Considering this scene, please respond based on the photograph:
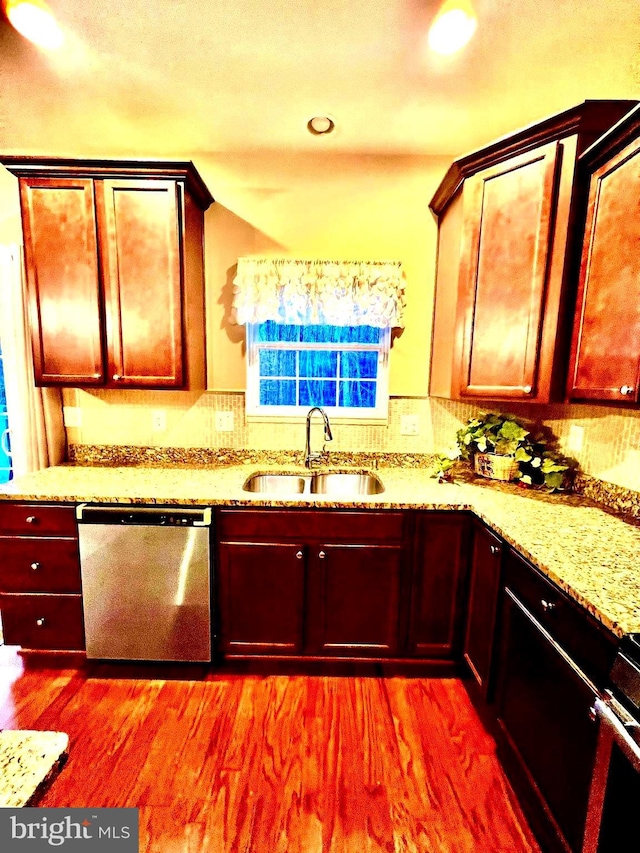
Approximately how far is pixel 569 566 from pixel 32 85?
2977 millimetres

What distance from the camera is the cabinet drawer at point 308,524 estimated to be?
178 centimetres

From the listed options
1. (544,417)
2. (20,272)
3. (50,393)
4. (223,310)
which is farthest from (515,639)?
(20,272)

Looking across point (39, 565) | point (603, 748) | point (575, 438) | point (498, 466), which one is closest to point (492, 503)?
point (498, 466)

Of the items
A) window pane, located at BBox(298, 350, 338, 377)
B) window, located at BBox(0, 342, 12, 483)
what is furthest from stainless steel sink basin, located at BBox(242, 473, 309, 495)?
window, located at BBox(0, 342, 12, 483)

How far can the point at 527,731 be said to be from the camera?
1.31 meters

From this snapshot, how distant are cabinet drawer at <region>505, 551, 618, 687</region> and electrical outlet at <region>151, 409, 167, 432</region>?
2030 mm

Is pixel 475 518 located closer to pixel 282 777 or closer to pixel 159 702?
pixel 282 777

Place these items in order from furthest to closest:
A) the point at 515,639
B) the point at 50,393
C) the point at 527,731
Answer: the point at 50,393
the point at 515,639
the point at 527,731

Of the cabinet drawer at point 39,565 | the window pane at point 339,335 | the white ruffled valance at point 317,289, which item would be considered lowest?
the cabinet drawer at point 39,565

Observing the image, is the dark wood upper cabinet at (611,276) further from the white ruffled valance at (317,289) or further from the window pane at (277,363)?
the window pane at (277,363)

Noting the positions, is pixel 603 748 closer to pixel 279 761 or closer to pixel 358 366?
pixel 279 761

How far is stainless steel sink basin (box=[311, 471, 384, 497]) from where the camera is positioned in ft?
7.26

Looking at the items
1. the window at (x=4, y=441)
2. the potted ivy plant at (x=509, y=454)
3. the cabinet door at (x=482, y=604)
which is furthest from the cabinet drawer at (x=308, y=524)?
the window at (x=4, y=441)

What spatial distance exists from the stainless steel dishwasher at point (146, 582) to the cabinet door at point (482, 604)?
126 centimetres
